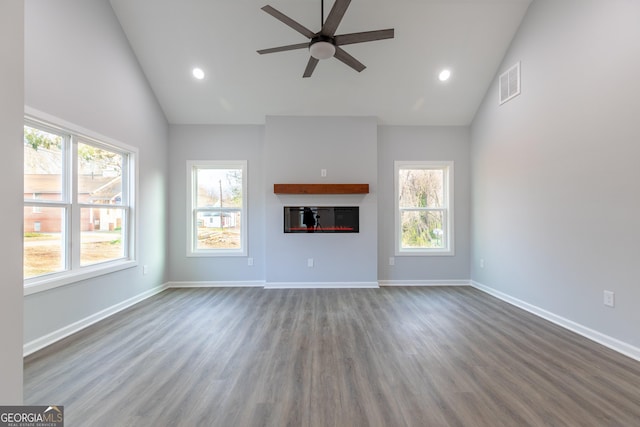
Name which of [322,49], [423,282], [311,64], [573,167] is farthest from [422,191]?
[322,49]

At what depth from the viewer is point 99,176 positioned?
10.9ft

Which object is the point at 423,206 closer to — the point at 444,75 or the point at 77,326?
the point at 444,75

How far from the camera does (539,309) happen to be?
3.21 meters

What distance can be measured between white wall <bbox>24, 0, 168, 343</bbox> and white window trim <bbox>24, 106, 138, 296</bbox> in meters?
0.06

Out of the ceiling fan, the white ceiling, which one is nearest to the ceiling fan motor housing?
the ceiling fan

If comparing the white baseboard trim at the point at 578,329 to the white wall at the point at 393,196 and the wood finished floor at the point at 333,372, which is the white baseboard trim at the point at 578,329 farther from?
the white wall at the point at 393,196

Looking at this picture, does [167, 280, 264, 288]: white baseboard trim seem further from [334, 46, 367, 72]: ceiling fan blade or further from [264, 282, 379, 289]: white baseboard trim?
[334, 46, 367, 72]: ceiling fan blade

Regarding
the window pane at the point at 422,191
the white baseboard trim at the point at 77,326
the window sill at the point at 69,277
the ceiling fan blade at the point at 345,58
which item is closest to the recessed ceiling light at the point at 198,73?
the ceiling fan blade at the point at 345,58

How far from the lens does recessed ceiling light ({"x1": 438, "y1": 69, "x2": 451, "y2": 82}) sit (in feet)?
13.1

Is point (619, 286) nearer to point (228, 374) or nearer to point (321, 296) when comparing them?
point (321, 296)

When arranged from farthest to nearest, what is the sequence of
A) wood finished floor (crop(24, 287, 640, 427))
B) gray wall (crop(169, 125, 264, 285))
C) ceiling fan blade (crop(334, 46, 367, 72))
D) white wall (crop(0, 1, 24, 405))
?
gray wall (crop(169, 125, 264, 285))
ceiling fan blade (crop(334, 46, 367, 72))
wood finished floor (crop(24, 287, 640, 427))
white wall (crop(0, 1, 24, 405))

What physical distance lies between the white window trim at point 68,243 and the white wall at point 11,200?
1.86m

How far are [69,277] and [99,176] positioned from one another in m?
1.29

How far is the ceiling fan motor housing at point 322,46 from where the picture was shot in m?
2.49
